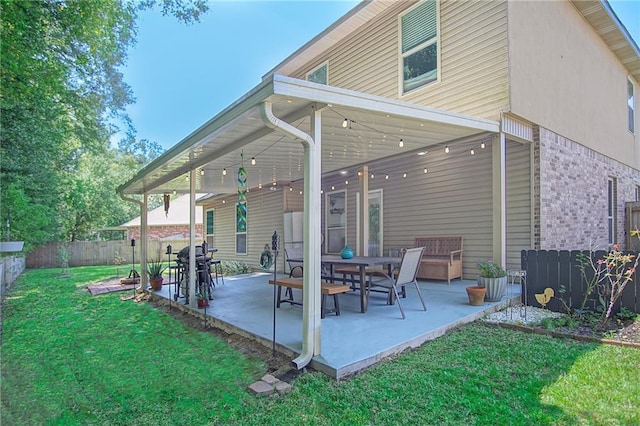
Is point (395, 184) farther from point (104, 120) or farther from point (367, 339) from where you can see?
point (104, 120)

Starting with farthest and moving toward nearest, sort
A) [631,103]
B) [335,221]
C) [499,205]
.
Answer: [631,103] → [335,221] → [499,205]

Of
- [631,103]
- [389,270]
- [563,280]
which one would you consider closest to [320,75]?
[389,270]

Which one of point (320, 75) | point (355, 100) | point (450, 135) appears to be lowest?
point (355, 100)

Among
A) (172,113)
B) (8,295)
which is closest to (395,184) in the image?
(8,295)

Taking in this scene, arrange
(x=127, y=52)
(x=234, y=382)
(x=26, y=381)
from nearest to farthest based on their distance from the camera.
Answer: (x=234, y=382) → (x=26, y=381) → (x=127, y=52)

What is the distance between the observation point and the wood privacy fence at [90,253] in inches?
728

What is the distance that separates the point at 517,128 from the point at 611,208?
5.14 meters

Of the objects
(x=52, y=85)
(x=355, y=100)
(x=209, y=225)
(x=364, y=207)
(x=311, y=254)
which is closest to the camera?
(x=311, y=254)

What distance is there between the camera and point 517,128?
6332 mm

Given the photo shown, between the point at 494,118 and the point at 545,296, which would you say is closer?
the point at 545,296

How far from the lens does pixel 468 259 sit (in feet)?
24.4

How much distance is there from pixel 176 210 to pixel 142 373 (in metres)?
22.0

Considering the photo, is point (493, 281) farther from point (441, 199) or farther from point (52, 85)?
point (52, 85)

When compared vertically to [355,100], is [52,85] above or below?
above
